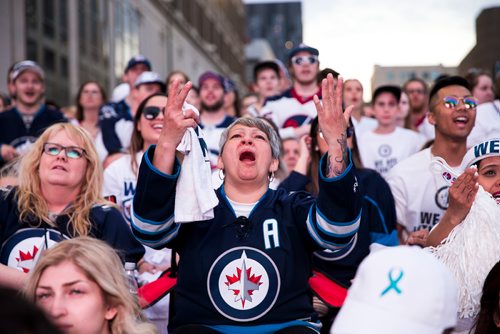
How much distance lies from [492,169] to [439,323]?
261 centimetres

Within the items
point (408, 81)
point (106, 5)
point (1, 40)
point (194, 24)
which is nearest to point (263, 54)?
point (194, 24)

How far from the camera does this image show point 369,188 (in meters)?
5.07

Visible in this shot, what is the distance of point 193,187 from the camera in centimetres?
373

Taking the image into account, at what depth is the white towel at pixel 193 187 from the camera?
3691 millimetres

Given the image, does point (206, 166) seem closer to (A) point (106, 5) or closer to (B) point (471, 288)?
(B) point (471, 288)

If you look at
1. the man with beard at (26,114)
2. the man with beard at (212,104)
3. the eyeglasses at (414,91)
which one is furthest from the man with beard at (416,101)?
the man with beard at (26,114)

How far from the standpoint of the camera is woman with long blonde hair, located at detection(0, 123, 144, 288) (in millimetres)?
4293

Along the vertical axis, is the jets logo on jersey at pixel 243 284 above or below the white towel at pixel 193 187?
below

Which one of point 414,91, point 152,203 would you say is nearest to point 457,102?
point 152,203

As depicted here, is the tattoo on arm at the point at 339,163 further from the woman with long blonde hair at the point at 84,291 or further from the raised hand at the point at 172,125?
the woman with long blonde hair at the point at 84,291

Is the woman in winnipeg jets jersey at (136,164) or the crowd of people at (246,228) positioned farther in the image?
the woman in winnipeg jets jersey at (136,164)

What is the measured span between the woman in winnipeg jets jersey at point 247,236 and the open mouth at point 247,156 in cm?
4

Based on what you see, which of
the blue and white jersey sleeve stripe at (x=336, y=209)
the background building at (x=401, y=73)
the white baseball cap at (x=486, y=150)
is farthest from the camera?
the background building at (x=401, y=73)

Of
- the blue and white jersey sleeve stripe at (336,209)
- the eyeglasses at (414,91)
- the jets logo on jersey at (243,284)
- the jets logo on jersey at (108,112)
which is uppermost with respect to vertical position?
the eyeglasses at (414,91)
